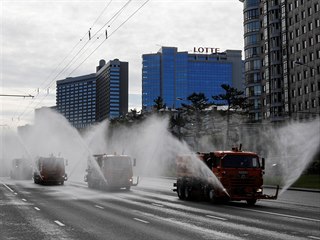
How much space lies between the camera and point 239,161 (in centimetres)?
2625

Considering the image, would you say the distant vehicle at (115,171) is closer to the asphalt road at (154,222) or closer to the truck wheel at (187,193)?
the truck wheel at (187,193)

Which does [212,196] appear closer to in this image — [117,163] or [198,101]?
[117,163]

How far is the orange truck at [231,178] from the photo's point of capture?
25516 millimetres

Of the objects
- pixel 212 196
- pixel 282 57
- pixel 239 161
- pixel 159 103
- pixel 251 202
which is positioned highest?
pixel 282 57

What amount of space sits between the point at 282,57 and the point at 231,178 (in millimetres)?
84524

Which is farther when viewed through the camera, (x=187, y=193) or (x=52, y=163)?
(x=52, y=163)

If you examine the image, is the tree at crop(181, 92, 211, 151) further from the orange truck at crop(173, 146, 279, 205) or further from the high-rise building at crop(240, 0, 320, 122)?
the orange truck at crop(173, 146, 279, 205)

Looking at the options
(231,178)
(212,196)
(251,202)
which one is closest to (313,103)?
(251,202)

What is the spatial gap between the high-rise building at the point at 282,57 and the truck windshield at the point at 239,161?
64252mm

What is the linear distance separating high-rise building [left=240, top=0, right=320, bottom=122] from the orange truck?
63.9 metres

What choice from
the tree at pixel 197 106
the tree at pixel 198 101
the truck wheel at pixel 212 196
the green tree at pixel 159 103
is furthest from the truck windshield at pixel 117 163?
the green tree at pixel 159 103

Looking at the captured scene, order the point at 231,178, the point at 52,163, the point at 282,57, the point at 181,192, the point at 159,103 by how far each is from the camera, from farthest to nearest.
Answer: the point at 282,57 → the point at 159,103 → the point at 52,163 → the point at 181,192 → the point at 231,178

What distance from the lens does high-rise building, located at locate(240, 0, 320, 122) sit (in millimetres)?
94250

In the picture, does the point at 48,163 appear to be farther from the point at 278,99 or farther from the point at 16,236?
the point at 278,99
